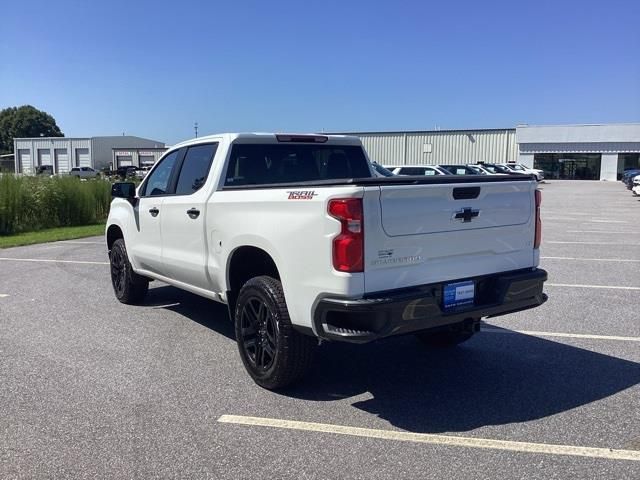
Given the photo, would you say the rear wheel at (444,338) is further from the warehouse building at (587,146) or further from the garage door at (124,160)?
the garage door at (124,160)

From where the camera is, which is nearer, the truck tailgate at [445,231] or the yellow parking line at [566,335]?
the truck tailgate at [445,231]

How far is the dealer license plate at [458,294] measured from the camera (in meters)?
4.35

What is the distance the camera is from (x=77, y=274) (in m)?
10.3

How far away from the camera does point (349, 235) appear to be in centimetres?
394

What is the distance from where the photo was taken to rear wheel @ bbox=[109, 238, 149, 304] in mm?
7656

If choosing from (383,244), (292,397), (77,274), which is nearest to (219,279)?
(292,397)

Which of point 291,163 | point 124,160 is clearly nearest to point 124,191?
point 291,163

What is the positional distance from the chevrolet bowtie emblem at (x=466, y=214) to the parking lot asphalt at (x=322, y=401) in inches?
54.5

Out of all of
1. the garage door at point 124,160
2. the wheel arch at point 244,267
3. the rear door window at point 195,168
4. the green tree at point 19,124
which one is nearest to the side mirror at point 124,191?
the rear door window at point 195,168

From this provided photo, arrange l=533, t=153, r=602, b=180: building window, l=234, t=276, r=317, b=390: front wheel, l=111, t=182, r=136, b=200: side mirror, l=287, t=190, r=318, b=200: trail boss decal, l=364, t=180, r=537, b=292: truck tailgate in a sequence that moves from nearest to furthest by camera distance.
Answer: l=364, t=180, r=537, b=292: truck tailgate
l=287, t=190, r=318, b=200: trail boss decal
l=234, t=276, r=317, b=390: front wheel
l=111, t=182, r=136, b=200: side mirror
l=533, t=153, r=602, b=180: building window

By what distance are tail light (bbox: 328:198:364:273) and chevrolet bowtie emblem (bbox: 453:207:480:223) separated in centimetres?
87

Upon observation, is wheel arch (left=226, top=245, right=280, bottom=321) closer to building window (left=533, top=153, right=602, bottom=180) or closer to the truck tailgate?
the truck tailgate

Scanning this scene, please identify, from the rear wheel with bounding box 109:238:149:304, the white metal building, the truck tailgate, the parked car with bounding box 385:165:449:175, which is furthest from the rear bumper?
the white metal building

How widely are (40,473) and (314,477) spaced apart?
1604mm
